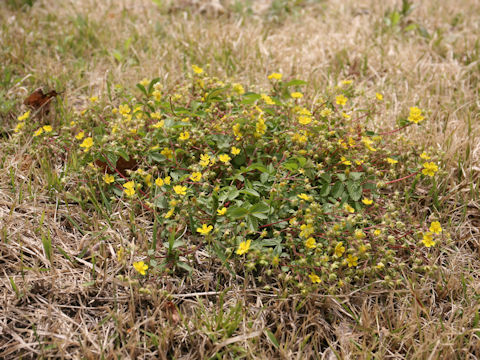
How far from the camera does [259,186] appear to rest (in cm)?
214

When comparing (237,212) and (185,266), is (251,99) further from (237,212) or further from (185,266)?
(185,266)

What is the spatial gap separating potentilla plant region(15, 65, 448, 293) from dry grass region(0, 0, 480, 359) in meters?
0.11

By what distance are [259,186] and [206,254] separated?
1.48 feet

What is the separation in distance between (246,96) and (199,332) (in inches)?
56.9

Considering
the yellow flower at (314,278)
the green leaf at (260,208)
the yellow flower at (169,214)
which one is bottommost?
the yellow flower at (314,278)

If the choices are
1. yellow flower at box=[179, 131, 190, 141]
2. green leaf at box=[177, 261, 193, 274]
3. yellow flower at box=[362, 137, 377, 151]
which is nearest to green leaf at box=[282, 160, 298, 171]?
yellow flower at box=[362, 137, 377, 151]

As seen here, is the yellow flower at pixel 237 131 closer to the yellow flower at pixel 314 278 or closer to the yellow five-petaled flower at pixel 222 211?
the yellow five-petaled flower at pixel 222 211

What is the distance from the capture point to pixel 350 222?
190 cm

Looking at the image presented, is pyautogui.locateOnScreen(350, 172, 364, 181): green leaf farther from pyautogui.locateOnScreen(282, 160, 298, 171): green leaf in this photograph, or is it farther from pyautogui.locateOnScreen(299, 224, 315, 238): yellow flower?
pyautogui.locateOnScreen(299, 224, 315, 238): yellow flower

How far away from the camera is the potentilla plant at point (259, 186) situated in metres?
1.92

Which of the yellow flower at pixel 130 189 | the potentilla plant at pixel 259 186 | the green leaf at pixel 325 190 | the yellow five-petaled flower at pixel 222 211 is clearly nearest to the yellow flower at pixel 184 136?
the potentilla plant at pixel 259 186

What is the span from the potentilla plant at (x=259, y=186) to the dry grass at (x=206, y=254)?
4.2 inches

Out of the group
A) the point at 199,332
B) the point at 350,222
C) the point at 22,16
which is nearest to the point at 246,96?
the point at 350,222

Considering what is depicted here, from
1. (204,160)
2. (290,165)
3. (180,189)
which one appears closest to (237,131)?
(204,160)
